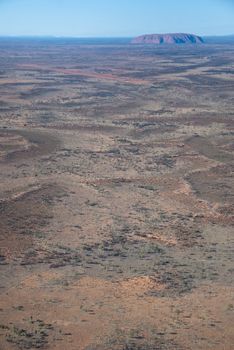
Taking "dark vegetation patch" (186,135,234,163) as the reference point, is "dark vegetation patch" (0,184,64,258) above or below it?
below

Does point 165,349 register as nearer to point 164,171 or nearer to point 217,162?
point 164,171

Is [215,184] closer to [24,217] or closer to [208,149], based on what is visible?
[208,149]

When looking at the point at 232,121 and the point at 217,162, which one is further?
the point at 232,121

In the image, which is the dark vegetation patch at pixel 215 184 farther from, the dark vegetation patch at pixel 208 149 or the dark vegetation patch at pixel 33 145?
the dark vegetation patch at pixel 33 145

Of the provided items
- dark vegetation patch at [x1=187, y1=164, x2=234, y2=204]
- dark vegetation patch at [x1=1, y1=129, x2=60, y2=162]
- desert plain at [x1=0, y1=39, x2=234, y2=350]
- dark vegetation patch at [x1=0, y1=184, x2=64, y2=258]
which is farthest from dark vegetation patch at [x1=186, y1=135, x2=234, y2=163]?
dark vegetation patch at [x1=0, y1=184, x2=64, y2=258]

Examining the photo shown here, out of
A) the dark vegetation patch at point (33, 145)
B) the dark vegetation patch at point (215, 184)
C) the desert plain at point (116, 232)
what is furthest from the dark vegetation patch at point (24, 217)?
the dark vegetation patch at point (215, 184)

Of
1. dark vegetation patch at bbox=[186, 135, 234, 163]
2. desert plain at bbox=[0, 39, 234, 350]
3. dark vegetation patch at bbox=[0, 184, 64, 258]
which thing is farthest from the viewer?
dark vegetation patch at bbox=[186, 135, 234, 163]

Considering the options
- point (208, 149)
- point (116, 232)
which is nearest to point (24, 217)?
point (116, 232)

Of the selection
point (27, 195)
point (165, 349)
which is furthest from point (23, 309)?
point (27, 195)

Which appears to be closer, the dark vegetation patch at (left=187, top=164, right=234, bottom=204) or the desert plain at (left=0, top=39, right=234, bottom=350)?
the desert plain at (left=0, top=39, right=234, bottom=350)

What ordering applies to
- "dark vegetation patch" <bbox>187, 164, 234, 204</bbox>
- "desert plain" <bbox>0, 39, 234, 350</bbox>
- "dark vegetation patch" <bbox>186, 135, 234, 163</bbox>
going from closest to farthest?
"desert plain" <bbox>0, 39, 234, 350</bbox>, "dark vegetation patch" <bbox>187, 164, 234, 204</bbox>, "dark vegetation patch" <bbox>186, 135, 234, 163</bbox>

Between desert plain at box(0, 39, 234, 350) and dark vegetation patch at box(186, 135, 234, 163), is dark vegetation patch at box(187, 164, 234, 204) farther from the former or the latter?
dark vegetation patch at box(186, 135, 234, 163)
